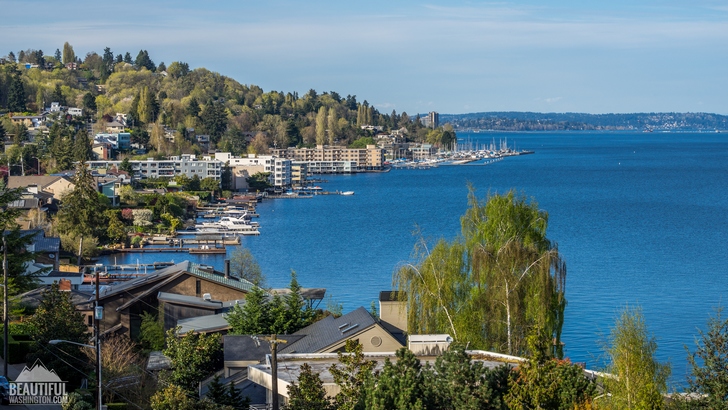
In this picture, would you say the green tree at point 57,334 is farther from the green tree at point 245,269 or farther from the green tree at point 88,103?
the green tree at point 88,103

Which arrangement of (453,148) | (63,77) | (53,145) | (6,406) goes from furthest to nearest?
(453,148)
(63,77)
(53,145)
(6,406)

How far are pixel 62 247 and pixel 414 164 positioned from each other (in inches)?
3474

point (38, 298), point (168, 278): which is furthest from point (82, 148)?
point (168, 278)

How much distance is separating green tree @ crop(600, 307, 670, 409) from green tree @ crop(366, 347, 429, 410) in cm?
211

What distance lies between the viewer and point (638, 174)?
330 feet

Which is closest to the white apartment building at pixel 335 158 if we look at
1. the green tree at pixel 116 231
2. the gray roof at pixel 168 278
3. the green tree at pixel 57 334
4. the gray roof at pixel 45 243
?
the green tree at pixel 116 231

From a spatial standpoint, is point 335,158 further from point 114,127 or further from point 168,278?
point 168,278

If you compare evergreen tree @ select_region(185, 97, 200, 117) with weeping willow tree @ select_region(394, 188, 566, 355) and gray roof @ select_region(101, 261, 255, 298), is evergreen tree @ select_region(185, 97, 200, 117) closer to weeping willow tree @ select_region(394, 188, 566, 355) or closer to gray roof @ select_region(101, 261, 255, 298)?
gray roof @ select_region(101, 261, 255, 298)

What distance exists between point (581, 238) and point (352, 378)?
37.7 m

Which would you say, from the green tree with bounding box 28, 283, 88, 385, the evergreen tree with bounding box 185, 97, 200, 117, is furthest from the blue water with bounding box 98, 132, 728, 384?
the evergreen tree with bounding box 185, 97, 200, 117

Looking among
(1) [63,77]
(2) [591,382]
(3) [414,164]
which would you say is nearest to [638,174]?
(3) [414,164]

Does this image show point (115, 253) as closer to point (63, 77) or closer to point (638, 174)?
point (638, 174)

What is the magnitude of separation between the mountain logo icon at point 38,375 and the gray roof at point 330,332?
354 centimetres

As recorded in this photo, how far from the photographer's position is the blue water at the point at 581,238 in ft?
96.2
